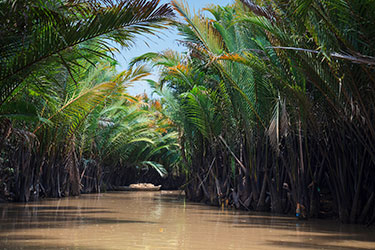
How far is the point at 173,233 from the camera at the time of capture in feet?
21.4

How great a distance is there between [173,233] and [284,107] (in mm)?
3033

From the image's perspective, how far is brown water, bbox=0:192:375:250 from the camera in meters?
5.42

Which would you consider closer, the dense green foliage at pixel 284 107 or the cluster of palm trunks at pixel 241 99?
the cluster of palm trunks at pixel 241 99

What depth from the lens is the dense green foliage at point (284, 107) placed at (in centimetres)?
709

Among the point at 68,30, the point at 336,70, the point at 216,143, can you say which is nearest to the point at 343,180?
the point at 336,70

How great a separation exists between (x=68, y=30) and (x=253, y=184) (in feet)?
20.0

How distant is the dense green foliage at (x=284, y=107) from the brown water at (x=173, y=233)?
105 centimetres

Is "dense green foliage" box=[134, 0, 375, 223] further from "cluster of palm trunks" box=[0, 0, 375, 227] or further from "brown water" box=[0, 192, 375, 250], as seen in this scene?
"brown water" box=[0, 192, 375, 250]

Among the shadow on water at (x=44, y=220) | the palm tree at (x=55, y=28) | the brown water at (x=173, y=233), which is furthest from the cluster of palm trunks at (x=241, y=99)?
the shadow on water at (x=44, y=220)

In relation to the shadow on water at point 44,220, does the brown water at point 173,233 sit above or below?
above

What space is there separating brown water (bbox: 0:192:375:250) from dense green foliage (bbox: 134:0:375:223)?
3.43 ft

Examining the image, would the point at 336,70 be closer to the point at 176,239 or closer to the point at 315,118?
the point at 315,118

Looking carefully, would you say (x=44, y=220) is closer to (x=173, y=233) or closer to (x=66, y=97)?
(x=173, y=233)

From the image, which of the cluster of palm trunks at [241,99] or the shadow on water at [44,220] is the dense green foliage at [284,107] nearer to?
the cluster of palm trunks at [241,99]
